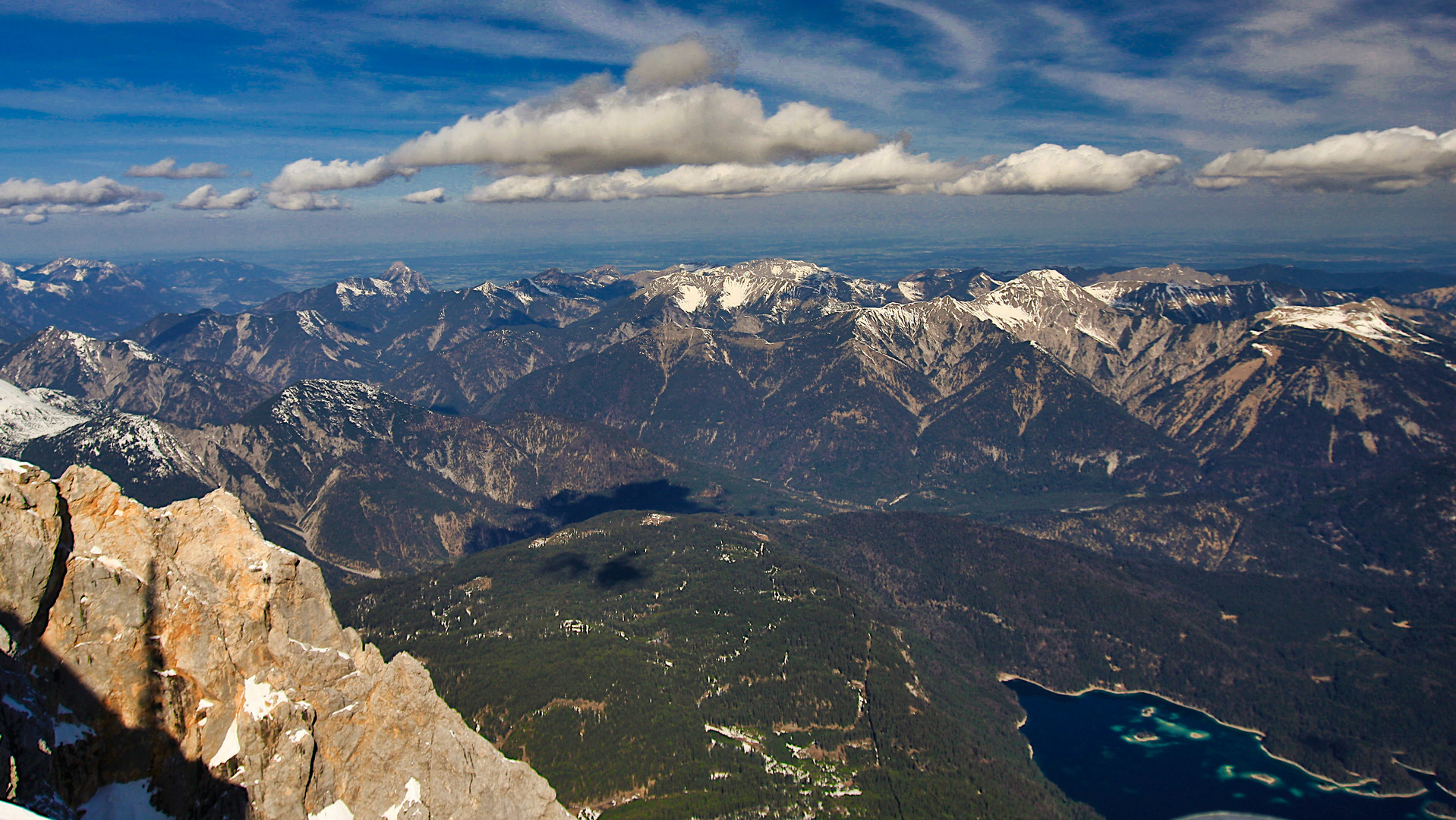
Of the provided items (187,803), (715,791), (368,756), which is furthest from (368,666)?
(715,791)

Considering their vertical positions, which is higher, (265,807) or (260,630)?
(260,630)

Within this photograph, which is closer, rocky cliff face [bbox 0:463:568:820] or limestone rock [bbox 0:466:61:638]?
limestone rock [bbox 0:466:61:638]

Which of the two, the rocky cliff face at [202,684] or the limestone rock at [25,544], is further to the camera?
the rocky cliff face at [202,684]

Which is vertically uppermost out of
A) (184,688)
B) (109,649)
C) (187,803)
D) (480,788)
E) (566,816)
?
(109,649)

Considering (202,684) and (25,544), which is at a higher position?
(25,544)

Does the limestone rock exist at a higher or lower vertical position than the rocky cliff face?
higher

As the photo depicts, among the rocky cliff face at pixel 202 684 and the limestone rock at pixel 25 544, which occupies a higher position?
the limestone rock at pixel 25 544

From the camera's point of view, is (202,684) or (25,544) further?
(202,684)

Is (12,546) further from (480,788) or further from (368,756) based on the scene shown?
(480,788)
